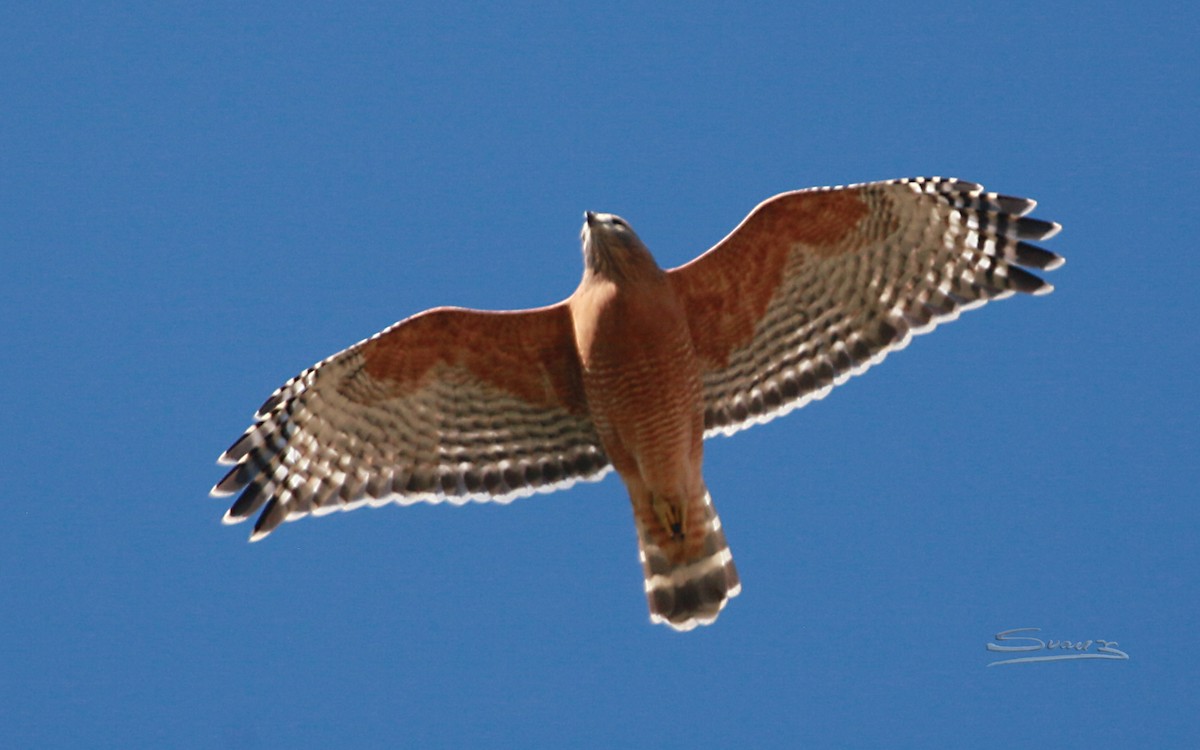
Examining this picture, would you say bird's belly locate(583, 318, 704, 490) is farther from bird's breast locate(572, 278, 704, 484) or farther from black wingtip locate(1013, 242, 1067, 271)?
black wingtip locate(1013, 242, 1067, 271)

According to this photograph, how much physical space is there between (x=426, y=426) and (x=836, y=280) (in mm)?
2680

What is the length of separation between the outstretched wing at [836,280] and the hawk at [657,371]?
0.04 feet

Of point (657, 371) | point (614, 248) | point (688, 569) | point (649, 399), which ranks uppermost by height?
point (614, 248)

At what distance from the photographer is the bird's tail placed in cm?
943

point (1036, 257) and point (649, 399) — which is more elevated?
point (1036, 257)

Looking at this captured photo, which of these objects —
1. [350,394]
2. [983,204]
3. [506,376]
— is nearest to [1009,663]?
[983,204]

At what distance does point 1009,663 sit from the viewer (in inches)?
364

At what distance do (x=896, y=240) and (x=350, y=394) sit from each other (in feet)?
11.2

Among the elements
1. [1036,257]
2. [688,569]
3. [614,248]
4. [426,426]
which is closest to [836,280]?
[1036,257]

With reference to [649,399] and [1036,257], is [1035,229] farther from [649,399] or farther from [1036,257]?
[649,399]

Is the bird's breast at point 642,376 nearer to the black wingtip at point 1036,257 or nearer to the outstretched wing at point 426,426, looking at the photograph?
the outstretched wing at point 426,426

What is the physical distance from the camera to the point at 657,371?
29.2 ft

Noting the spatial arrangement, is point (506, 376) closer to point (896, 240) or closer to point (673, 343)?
point (673, 343)

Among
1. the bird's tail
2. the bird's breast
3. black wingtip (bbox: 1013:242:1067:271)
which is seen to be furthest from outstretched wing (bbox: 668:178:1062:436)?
the bird's tail
